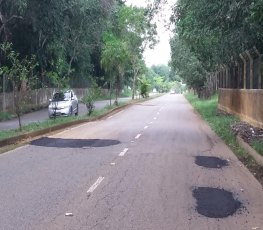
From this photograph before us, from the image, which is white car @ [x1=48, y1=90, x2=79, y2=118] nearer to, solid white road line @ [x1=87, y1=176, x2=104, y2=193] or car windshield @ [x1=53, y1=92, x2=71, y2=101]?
car windshield @ [x1=53, y1=92, x2=71, y2=101]

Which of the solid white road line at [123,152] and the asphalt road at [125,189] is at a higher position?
the asphalt road at [125,189]

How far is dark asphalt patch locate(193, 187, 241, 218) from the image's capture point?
25.2ft

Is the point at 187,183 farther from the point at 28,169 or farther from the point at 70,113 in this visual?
the point at 70,113

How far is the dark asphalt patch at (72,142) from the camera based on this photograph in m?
16.4

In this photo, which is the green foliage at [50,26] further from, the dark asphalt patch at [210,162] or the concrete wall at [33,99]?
the dark asphalt patch at [210,162]

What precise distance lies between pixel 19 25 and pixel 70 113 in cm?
878

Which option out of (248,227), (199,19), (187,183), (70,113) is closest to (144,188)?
(187,183)

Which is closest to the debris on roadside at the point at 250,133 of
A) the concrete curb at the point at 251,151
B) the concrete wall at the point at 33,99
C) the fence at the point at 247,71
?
the concrete curb at the point at 251,151

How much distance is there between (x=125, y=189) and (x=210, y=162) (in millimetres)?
4271

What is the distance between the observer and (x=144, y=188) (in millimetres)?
9461

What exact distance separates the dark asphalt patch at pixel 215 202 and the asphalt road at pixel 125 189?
15 mm

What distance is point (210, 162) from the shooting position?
13062 mm

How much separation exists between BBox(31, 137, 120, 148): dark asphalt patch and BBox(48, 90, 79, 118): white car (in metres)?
12.7

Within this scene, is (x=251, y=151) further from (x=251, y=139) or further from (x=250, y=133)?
(x=250, y=133)
